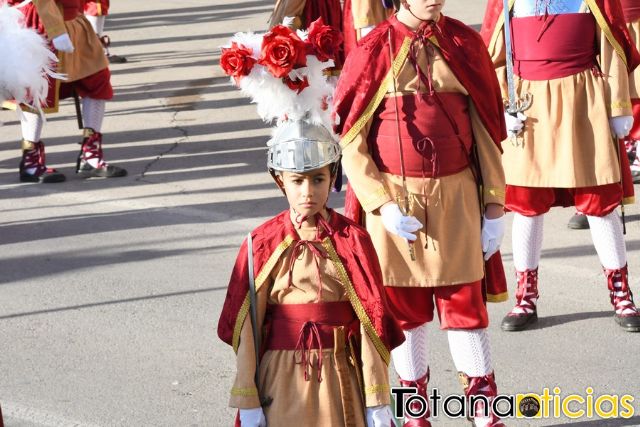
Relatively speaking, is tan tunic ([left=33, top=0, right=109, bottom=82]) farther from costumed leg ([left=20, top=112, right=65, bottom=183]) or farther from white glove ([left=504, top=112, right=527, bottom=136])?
white glove ([left=504, top=112, right=527, bottom=136])

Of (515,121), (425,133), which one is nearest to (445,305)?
(425,133)

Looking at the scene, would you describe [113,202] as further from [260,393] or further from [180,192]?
[260,393]

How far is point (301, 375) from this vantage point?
437 centimetres

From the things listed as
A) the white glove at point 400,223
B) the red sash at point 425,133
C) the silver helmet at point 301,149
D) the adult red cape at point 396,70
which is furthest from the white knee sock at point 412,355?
the silver helmet at point 301,149

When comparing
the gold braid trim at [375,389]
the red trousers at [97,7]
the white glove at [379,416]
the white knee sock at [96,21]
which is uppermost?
the red trousers at [97,7]

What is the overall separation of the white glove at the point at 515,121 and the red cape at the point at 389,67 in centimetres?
116

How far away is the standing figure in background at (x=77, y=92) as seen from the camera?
9.71m

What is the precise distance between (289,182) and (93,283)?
3459mm

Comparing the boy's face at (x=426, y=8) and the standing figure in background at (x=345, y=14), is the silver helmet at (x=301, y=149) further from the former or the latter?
the standing figure in background at (x=345, y=14)

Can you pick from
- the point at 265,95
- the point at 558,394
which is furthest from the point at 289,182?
the point at 558,394

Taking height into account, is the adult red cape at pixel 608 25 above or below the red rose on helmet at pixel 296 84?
above

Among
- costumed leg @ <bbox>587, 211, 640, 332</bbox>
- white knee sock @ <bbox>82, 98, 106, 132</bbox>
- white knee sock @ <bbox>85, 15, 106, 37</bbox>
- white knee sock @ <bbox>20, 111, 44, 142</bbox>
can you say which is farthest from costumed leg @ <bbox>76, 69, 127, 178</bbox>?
costumed leg @ <bbox>587, 211, 640, 332</bbox>

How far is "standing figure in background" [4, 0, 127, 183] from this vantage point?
9.71 m

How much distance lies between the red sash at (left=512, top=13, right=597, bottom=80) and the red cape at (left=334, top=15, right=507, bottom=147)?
1300 mm
